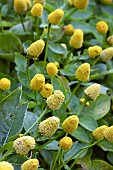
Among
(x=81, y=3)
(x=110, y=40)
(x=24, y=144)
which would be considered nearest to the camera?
A: (x=24, y=144)

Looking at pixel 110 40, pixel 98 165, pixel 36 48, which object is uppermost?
pixel 36 48

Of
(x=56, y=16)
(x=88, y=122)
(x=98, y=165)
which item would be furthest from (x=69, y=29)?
(x=98, y=165)

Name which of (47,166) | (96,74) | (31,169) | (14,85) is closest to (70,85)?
(96,74)

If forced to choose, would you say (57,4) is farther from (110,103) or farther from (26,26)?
(110,103)

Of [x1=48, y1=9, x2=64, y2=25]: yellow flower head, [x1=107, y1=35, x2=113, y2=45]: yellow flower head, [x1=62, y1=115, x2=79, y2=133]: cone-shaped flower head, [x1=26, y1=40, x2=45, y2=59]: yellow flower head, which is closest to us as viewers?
[x1=62, y1=115, x2=79, y2=133]: cone-shaped flower head

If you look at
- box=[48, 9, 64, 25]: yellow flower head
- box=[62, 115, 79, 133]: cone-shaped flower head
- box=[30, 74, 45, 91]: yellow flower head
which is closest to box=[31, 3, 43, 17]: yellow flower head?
box=[48, 9, 64, 25]: yellow flower head

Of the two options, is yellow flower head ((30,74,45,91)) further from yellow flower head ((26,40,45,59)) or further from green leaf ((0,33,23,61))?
green leaf ((0,33,23,61))

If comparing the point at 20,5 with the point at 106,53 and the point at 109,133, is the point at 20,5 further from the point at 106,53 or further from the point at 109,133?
the point at 109,133
